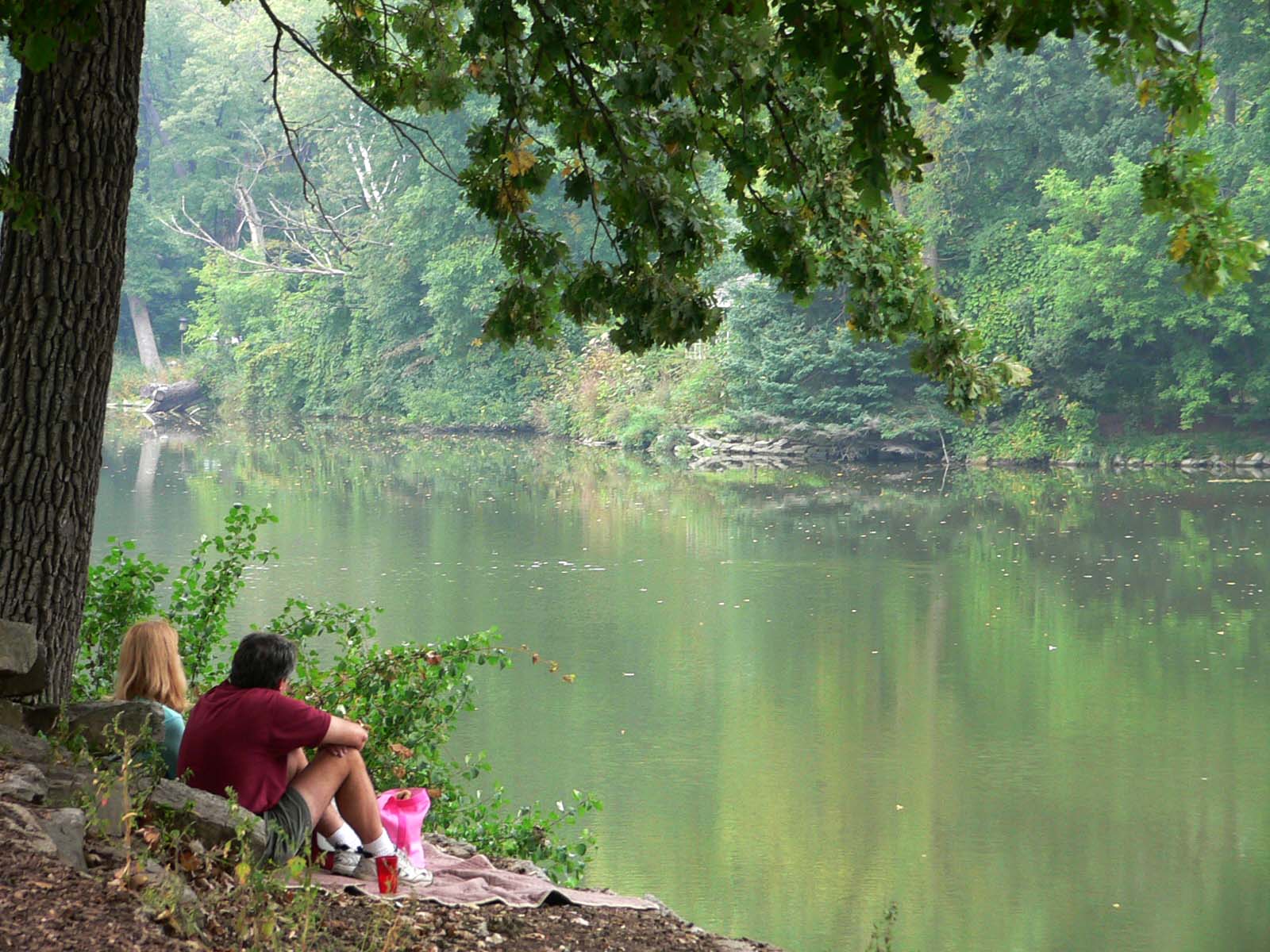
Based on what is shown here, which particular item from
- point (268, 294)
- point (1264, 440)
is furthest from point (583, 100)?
point (268, 294)

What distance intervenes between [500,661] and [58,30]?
9.45 ft

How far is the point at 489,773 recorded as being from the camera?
814cm

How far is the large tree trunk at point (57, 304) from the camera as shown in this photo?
4.82m

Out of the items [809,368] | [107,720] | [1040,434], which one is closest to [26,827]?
[107,720]

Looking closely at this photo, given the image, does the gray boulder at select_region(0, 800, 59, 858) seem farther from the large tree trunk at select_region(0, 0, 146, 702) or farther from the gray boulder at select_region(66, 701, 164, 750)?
the large tree trunk at select_region(0, 0, 146, 702)

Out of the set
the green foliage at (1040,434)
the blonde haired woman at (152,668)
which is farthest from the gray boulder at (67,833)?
the green foliage at (1040,434)

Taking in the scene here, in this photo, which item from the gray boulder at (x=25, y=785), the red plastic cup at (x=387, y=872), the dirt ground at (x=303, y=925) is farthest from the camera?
the red plastic cup at (x=387, y=872)

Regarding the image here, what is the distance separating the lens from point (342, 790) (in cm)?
472

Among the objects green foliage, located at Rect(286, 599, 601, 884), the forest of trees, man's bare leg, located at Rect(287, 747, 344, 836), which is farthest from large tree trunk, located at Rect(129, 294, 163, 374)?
man's bare leg, located at Rect(287, 747, 344, 836)

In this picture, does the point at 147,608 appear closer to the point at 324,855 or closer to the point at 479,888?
the point at 324,855

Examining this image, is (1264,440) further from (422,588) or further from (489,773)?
(489,773)

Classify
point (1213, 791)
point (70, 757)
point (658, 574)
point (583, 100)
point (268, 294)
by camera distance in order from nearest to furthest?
point (70, 757) → point (583, 100) → point (1213, 791) → point (658, 574) → point (268, 294)

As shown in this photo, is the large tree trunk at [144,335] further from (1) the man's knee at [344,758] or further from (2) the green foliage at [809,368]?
(1) the man's knee at [344,758]

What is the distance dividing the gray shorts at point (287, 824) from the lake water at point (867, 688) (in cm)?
228
